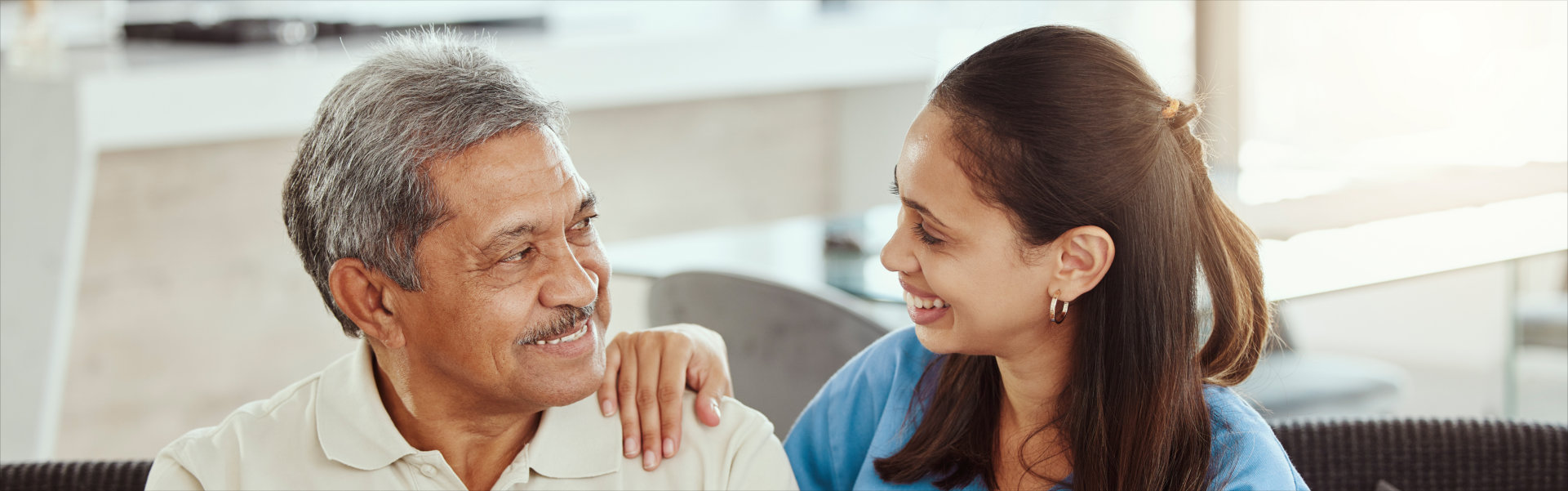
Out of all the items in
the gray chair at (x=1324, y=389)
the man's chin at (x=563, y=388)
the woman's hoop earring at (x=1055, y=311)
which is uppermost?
the woman's hoop earring at (x=1055, y=311)

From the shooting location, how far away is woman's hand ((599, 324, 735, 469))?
129 cm

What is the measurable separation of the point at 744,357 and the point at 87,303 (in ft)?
7.42

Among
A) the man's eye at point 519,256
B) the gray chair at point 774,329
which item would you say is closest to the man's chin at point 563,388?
the man's eye at point 519,256

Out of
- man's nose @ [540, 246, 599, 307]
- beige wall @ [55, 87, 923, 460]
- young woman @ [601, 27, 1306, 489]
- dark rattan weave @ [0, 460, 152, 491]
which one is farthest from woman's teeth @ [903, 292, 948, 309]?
beige wall @ [55, 87, 923, 460]

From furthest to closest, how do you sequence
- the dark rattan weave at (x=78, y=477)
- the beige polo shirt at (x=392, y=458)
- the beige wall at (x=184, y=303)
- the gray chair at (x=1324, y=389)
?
the beige wall at (x=184, y=303) → the gray chair at (x=1324, y=389) → the dark rattan weave at (x=78, y=477) → the beige polo shirt at (x=392, y=458)

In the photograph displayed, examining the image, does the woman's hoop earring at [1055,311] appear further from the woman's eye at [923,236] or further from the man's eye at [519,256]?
the man's eye at [519,256]

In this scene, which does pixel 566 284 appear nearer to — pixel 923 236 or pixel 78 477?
pixel 923 236

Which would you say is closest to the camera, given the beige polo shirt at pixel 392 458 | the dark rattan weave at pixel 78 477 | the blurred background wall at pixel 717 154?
the beige polo shirt at pixel 392 458

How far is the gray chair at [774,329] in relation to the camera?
5.95 feet

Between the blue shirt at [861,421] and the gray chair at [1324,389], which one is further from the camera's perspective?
the gray chair at [1324,389]

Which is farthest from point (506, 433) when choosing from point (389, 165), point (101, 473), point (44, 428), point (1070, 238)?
point (44, 428)

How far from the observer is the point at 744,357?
1.91 metres

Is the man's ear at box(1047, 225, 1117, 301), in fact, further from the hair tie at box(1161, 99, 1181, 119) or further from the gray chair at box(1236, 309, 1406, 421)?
the gray chair at box(1236, 309, 1406, 421)

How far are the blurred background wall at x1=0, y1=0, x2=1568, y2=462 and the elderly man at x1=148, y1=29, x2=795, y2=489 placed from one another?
0.30 meters
